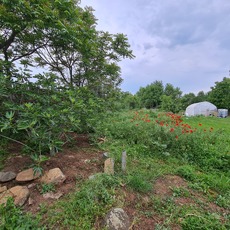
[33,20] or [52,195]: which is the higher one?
[33,20]

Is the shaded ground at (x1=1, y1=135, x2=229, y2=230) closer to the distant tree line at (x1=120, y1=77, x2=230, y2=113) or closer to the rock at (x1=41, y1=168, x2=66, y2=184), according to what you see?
the rock at (x1=41, y1=168, x2=66, y2=184)

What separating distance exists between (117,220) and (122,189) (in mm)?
510

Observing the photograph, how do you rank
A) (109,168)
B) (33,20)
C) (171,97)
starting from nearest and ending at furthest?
(109,168) < (33,20) < (171,97)

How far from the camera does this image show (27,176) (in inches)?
79.9

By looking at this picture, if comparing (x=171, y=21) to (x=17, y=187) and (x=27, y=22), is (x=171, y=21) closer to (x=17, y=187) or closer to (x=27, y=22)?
(x=27, y=22)

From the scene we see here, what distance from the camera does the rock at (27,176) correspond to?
1995mm

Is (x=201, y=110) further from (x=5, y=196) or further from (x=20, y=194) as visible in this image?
(x=5, y=196)

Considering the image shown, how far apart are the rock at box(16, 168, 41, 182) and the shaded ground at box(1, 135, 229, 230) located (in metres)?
0.07

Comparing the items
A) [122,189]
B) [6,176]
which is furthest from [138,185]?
[6,176]

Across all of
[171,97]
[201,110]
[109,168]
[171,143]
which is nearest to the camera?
[109,168]

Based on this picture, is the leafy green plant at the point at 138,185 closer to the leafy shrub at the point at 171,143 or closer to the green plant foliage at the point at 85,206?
the green plant foliage at the point at 85,206

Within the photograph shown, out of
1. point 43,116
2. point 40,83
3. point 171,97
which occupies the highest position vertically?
point 171,97

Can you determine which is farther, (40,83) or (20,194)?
(40,83)

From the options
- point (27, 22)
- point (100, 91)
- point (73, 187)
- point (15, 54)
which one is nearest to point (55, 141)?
point (73, 187)
